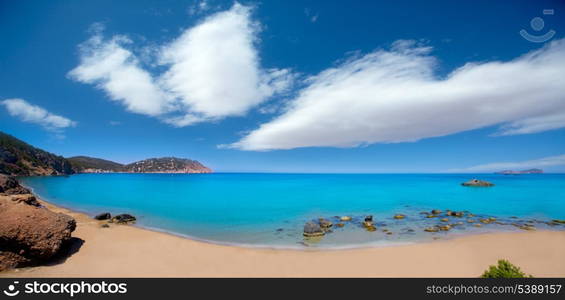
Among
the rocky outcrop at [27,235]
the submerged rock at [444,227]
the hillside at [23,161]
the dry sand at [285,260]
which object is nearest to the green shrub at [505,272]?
the dry sand at [285,260]

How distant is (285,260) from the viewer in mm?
11500

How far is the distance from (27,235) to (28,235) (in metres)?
0.03

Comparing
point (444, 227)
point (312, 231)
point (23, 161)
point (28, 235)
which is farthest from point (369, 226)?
point (23, 161)

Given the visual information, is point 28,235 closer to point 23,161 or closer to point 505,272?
point 505,272

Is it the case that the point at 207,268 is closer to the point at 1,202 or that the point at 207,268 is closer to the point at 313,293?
the point at 313,293

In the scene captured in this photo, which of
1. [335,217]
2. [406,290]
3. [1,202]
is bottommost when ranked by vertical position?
[335,217]

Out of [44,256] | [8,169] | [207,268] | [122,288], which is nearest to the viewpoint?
[122,288]

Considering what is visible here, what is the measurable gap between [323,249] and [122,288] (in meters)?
10.6

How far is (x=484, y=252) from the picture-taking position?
12875 mm

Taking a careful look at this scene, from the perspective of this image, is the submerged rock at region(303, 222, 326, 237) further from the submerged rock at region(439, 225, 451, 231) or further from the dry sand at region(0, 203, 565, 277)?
the submerged rock at region(439, 225, 451, 231)

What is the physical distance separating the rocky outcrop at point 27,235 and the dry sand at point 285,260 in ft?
1.82

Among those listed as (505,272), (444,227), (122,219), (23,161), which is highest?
(23,161)

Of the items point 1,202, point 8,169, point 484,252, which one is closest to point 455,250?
point 484,252

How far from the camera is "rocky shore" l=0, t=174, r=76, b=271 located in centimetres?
880
